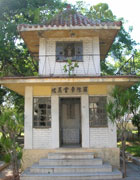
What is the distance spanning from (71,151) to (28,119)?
8.10ft

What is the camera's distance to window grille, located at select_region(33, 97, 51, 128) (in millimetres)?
10242

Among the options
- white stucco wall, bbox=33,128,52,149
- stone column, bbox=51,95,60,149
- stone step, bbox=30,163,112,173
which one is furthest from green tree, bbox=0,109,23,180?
stone column, bbox=51,95,60,149

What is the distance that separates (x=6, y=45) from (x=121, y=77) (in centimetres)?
927

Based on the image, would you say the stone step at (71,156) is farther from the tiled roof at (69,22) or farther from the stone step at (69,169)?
the tiled roof at (69,22)

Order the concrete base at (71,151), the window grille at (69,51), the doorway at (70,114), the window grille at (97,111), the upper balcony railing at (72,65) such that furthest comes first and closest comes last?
the doorway at (70,114) → the window grille at (69,51) → the upper balcony railing at (72,65) → the window grille at (97,111) → the concrete base at (71,151)

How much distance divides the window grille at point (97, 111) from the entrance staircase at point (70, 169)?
154cm

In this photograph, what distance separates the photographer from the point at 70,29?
33.6 feet

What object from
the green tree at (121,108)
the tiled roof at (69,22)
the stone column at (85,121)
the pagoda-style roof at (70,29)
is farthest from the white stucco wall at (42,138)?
the tiled roof at (69,22)

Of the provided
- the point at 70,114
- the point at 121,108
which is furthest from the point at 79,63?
the point at 70,114

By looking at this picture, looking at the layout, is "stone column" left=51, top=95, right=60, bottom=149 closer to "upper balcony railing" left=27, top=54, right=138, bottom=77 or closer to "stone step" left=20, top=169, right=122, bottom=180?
"upper balcony railing" left=27, top=54, right=138, bottom=77

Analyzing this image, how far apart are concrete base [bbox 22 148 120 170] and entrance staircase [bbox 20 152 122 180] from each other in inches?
11.1

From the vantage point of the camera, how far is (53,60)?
1084 cm

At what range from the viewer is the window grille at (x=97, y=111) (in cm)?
1020

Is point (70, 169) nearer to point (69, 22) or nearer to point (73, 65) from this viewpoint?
point (73, 65)
